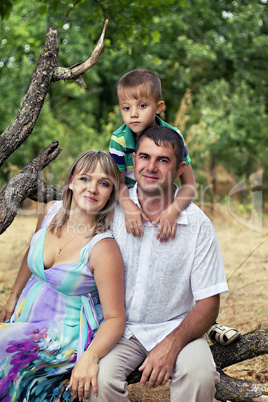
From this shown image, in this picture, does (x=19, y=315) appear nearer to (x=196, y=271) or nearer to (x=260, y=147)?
(x=196, y=271)

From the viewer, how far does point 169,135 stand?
241cm

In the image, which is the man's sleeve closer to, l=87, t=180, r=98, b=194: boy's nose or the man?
the man

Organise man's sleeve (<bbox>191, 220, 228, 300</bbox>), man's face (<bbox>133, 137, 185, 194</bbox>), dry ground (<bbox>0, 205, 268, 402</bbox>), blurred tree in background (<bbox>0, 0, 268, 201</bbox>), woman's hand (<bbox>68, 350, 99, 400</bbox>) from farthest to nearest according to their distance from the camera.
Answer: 1. blurred tree in background (<bbox>0, 0, 268, 201</bbox>)
2. dry ground (<bbox>0, 205, 268, 402</bbox>)
3. man's face (<bbox>133, 137, 185, 194</bbox>)
4. man's sleeve (<bbox>191, 220, 228, 300</bbox>)
5. woman's hand (<bbox>68, 350, 99, 400</bbox>)

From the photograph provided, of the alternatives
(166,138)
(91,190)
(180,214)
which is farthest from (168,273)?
(166,138)

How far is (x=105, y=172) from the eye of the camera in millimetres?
2400

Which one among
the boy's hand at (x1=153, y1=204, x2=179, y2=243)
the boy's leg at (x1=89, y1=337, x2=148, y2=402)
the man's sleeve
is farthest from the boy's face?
the boy's leg at (x1=89, y1=337, x2=148, y2=402)

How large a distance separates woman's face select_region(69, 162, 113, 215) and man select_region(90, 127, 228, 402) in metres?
0.14

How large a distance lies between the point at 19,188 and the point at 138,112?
2.75 feet

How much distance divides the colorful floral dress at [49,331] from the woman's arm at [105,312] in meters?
0.08

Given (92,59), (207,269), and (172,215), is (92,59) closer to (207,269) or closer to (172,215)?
(172,215)

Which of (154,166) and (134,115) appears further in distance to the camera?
(134,115)

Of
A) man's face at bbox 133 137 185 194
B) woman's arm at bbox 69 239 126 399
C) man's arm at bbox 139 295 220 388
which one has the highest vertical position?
man's face at bbox 133 137 185 194

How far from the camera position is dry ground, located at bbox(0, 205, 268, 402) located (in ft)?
10.5

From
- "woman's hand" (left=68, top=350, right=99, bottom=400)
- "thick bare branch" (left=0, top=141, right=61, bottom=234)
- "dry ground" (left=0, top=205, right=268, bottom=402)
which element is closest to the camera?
"woman's hand" (left=68, top=350, right=99, bottom=400)
